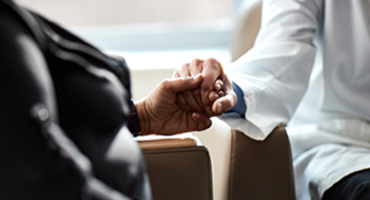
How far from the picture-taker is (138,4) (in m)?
2.76

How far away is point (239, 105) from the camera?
125cm

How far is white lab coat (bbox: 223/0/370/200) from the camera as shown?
4.23 ft

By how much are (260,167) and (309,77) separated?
0.32 meters

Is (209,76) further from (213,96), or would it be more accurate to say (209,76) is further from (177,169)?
(177,169)

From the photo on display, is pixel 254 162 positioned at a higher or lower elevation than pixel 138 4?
lower

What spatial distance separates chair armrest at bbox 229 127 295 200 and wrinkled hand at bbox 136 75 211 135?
0.30 feet

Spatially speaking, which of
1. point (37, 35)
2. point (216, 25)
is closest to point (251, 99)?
point (37, 35)

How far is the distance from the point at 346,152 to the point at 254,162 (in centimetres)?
24

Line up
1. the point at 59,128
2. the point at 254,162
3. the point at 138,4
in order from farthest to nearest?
the point at 138,4 → the point at 254,162 → the point at 59,128

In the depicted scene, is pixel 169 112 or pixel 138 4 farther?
pixel 138 4

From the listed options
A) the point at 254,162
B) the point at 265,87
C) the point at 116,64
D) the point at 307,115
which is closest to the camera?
the point at 116,64

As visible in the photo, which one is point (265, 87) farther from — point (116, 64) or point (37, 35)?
point (37, 35)

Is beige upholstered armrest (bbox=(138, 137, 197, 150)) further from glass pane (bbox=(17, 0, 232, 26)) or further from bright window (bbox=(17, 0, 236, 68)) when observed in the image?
glass pane (bbox=(17, 0, 232, 26))

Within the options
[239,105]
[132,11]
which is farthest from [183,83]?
[132,11]
